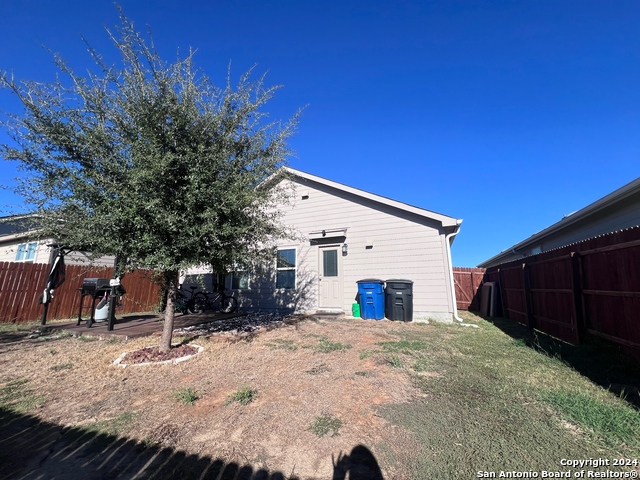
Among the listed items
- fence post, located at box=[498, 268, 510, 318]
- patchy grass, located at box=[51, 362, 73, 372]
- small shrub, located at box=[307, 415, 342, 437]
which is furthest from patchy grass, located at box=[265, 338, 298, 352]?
fence post, located at box=[498, 268, 510, 318]

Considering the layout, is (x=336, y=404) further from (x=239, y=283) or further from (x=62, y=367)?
(x=239, y=283)

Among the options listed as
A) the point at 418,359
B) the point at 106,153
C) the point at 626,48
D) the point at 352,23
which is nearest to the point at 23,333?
the point at 106,153

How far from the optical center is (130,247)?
4410 millimetres

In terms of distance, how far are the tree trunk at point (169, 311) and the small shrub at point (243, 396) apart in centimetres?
227

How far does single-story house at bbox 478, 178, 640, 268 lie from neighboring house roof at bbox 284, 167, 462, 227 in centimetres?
316

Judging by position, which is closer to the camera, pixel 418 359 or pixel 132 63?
pixel 418 359

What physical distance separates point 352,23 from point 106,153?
8.64 m

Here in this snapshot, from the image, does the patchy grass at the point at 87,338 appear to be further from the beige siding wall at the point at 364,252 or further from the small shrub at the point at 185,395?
the beige siding wall at the point at 364,252

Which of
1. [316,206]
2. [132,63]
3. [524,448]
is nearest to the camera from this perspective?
[524,448]

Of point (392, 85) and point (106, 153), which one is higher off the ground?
point (392, 85)

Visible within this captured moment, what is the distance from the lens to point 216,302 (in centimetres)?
1073

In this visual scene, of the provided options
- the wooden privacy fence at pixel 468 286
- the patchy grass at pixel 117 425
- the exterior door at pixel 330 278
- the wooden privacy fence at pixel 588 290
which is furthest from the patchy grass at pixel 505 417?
the wooden privacy fence at pixel 468 286

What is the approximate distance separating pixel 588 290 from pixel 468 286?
905 cm

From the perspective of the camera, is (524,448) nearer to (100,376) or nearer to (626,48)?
(100,376)
